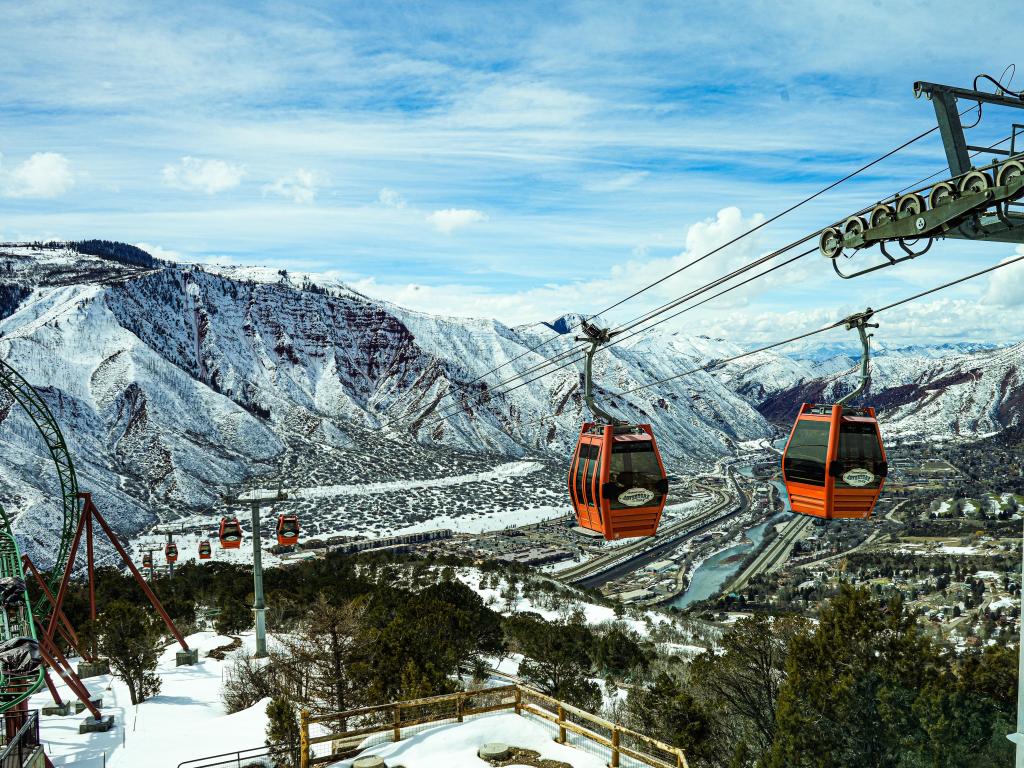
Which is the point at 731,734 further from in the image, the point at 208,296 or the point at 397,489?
the point at 208,296

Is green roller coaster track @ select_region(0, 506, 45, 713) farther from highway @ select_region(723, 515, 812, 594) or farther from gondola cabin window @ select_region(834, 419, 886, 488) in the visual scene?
highway @ select_region(723, 515, 812, 594)

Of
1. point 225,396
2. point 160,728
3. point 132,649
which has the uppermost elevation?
point 225,396

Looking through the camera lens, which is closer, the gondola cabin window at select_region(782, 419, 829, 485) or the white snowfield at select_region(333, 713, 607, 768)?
the gondola cabin window at select_region(782, 419, 829, 485)

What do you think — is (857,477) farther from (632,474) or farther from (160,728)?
(160,728)

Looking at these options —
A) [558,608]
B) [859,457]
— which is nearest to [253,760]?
[859,457]

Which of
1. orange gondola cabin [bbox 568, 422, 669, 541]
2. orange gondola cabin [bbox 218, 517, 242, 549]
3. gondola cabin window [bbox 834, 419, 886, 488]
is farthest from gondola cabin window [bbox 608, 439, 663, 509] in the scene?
orange gondola cabin [bbox 218, 517, 242, 549]

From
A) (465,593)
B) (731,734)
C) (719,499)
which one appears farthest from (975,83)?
(719,499)
